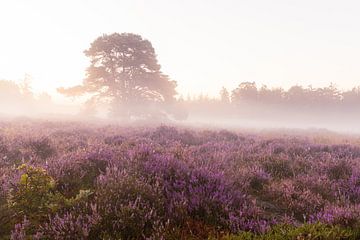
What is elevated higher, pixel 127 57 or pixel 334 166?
pixel 127 57

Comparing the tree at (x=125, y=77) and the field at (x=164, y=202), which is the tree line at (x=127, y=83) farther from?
the field at (x=164, y=202)

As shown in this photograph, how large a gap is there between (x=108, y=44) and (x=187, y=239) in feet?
94.9

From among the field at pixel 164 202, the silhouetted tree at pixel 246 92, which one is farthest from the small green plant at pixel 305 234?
the silhouetted tree at pixel 246 92

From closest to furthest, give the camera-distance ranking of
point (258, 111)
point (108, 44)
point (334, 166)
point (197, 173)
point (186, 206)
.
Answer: point (186, 206) < point (197, 173) < point (334, 166) < point (108, 44) < point (258, 111)

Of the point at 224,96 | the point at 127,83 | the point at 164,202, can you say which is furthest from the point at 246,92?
the point at 164,202

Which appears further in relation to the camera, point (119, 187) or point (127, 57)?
point (127, 57)

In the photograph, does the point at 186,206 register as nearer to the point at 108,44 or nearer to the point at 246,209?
the point at 246,209

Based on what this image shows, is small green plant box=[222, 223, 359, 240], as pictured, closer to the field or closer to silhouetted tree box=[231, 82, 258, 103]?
the field

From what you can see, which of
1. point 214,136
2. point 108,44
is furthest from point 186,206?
point 108,44

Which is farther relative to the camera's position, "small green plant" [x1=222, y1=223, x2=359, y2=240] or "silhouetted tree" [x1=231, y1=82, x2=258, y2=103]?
"silhouetted tree" [x1=231, y1=82, x2=258, y2=103]

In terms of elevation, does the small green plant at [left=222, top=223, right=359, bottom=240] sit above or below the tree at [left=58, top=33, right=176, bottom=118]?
below

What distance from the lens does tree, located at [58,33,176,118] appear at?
1199 inches

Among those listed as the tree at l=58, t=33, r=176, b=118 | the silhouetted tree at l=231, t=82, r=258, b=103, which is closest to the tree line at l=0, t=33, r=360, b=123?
the tree at l=58, t=33, r=176, b=118

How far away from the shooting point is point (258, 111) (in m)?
50.2
